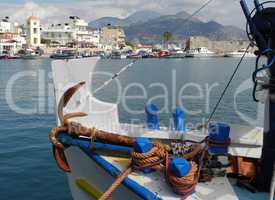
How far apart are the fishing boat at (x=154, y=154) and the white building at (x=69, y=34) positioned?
511ft

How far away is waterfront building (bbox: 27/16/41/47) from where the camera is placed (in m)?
151

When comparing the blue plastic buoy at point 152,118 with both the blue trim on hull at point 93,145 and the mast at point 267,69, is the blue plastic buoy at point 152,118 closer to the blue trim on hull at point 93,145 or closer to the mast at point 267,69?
the blue trim on hull at point 93,145

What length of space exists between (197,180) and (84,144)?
221cm

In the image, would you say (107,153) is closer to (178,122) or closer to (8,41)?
(178,122)

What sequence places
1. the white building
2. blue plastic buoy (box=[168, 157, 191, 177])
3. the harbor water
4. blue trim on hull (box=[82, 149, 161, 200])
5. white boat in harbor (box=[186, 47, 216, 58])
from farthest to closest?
1. the white building
2. white boat in harbor (box=[186, 47, 216, 58])
3. the harbor water
4. blue trim on hull (box=[82, 149, 161, 200])
5. blue plastic buoy (box=[168, 157, 191, 177])

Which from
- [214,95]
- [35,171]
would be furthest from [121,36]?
[35,171]

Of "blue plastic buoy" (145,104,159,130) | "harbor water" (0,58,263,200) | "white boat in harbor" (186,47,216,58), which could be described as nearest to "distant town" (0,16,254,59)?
"white boat in harbor" (186,47,216,58)

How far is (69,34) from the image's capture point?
168m

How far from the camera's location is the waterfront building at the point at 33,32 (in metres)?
151

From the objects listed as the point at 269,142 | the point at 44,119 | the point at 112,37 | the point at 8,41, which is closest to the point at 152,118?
the point at 269,142

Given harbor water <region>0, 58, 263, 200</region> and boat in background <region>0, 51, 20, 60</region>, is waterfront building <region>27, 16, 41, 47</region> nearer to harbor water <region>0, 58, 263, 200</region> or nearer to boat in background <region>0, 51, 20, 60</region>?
boat in background <region>0, 51, 20, 60</region>

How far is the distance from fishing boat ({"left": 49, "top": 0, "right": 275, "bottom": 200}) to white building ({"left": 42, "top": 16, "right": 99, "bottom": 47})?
15568 centimetres

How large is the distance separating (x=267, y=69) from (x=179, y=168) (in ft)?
6.89

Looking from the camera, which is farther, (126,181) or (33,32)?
(33,32)
